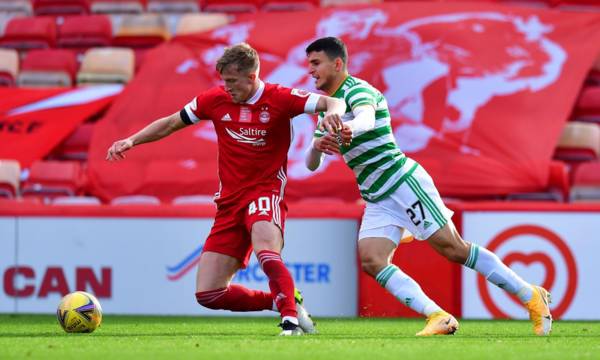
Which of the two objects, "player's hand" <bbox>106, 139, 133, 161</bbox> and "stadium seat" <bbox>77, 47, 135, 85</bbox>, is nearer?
"player's hand" <bbox>106, 139, 133, 161</bbox>

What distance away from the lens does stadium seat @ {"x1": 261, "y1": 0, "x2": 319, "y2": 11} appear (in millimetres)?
14656

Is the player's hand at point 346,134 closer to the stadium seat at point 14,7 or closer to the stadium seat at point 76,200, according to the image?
the stadium seat at point 76,200

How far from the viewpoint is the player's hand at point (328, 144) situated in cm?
600

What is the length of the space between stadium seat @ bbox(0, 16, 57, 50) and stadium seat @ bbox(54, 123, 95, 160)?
243 cm

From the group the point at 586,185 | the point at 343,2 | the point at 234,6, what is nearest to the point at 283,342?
the point at 586,185

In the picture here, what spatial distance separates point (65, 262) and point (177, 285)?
101 centimetres

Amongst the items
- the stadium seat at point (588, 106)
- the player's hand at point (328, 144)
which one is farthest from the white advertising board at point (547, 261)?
the player's hand at point (328, 144)

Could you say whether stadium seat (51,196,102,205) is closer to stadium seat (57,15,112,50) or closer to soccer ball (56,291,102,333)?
stadium seat (57,15,112,50)

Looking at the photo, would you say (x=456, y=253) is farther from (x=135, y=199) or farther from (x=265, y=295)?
(x=135, y=199)

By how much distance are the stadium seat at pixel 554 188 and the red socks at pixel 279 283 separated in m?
5.93

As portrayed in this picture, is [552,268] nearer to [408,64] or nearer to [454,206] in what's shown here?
[454,206]

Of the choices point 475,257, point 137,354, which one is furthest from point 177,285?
point 137,354

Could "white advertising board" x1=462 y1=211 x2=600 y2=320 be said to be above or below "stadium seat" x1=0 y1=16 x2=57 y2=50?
below

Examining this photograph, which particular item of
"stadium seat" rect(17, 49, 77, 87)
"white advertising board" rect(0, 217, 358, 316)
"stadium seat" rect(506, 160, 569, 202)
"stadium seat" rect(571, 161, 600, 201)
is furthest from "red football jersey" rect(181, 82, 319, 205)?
"stadium seat" rect(17, 49, 77, 87)
